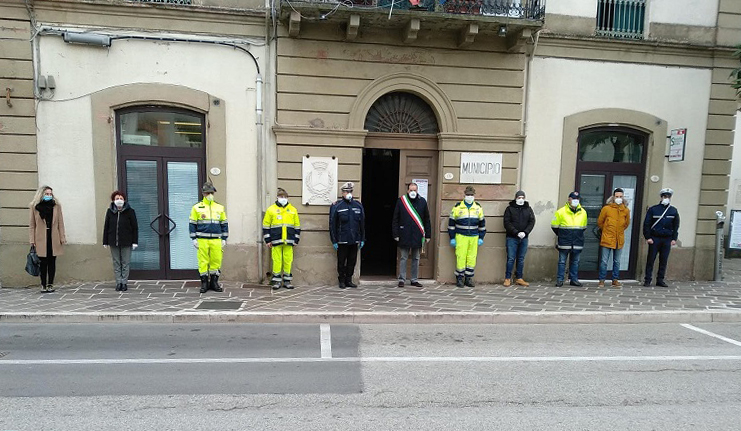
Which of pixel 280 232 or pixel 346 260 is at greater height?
pixel 280 232

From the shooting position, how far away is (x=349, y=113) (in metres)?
8.87

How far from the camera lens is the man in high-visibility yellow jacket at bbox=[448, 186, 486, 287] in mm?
8805

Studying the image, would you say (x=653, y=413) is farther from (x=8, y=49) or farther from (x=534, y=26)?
(x=8, y=49)

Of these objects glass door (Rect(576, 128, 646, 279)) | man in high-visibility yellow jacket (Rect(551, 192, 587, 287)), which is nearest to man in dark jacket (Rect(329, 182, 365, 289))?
man in high-visibility yellow jacket (Rect(551, 192, 587, 287))

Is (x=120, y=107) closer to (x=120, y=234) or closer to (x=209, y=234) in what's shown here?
(x=120, y=234)

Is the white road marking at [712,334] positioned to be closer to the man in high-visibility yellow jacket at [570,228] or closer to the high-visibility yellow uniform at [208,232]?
the man in high-visibility yellow jacket at [570,228]

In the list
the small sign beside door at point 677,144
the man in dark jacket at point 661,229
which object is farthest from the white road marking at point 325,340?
the small sign beside door at point 677,144

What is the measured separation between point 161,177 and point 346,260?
4015 millimetres

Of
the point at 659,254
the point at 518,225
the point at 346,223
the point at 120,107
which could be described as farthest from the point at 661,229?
the point at 120,107

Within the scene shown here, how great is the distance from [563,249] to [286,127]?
243 inches

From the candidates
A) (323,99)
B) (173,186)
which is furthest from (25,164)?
(323,99)

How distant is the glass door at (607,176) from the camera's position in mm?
9781

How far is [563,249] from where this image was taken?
9180 mm

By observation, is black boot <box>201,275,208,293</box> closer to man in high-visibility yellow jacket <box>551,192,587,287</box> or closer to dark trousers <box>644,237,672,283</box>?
man in high-visibility yellow jacket <box>551,192,587,287</box>
